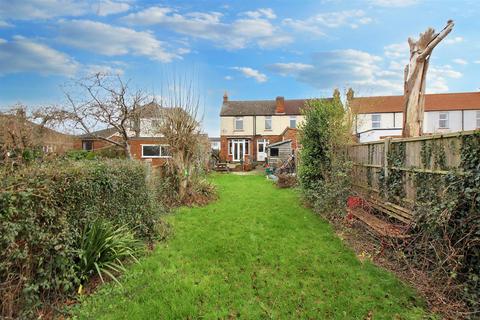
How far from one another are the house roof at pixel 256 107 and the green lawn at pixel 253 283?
24.7 meters

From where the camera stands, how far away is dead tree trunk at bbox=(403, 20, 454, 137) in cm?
610

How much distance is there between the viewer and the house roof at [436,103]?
25.4 m

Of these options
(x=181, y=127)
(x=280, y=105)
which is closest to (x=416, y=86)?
(x=181, y=127)

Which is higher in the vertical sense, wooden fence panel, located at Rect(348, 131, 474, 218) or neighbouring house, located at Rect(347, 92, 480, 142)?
neighbouring house, located at Rect(347, 92, 480, 142)

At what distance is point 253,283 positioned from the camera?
12.3 ft

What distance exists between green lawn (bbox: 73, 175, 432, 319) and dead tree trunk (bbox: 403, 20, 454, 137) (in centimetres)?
320

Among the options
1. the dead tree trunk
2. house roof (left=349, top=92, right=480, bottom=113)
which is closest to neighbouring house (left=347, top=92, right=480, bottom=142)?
house roof (left=349, top=92, right=480, bottom=113)

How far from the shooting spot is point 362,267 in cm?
420

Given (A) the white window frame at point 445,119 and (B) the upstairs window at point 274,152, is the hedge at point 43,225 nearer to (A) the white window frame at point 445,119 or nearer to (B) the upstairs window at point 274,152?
(B) the upstairs window at point 274,152

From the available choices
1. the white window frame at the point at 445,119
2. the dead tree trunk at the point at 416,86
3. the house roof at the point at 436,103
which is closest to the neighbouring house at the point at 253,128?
the house roof at the point at 436,103

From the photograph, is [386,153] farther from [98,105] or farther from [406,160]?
[98,105]

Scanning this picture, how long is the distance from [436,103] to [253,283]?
2995cm

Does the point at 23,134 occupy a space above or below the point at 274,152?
above

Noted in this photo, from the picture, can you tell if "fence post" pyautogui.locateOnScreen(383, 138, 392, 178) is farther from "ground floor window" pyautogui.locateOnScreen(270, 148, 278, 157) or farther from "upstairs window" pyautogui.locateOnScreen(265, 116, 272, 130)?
"upstairs window" pyautogui.locateOnScreen(265, 116, 272, 130)
